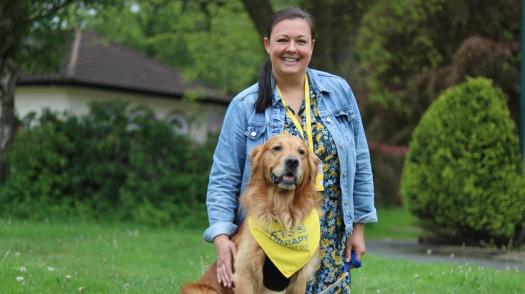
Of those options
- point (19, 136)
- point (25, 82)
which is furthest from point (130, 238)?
point (25, 82)

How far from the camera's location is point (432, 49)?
21.7 meters

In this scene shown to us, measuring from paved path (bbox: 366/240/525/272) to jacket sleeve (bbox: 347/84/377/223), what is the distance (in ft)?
17.1

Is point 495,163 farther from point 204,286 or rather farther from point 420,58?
point 420,58

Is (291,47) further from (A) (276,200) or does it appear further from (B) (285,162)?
(A) (276,200)

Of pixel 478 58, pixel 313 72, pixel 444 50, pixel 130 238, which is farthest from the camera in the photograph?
pixel 444 50

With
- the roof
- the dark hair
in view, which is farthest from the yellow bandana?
the roof

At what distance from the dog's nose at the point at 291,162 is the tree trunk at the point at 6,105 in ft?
36.0

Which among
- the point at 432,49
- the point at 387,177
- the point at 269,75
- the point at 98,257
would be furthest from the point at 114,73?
the point at 269,75

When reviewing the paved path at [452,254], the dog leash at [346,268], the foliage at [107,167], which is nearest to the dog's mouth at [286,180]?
the dog leash at [346,268]

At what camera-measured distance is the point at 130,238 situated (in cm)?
1148

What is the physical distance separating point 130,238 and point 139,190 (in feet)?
9.74

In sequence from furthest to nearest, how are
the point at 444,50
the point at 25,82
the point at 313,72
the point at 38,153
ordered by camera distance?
the point at 25,82, the point at 444,50, the point at 38,153, the point at 313,72

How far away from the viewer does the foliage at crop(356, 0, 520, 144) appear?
19734 millimetres

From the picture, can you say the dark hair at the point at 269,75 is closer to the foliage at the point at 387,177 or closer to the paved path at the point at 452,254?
the paved path at the point at 452,254
